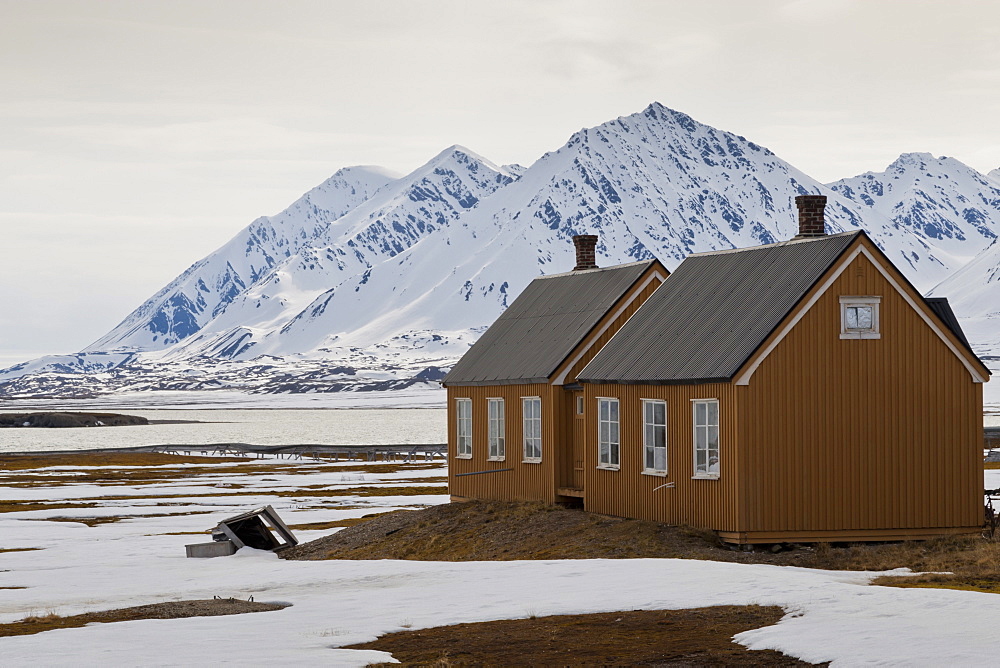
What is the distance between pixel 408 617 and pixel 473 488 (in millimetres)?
19730

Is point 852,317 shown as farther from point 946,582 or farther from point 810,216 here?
point 946,582

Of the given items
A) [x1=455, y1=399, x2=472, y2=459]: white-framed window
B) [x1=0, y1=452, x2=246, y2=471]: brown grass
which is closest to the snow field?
[x1=455, y1=399, x2=472, y2=459]: white-framed window

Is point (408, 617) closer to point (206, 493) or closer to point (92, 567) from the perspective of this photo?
point (92, 567)

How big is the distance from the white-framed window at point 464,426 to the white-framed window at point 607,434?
26.3ft

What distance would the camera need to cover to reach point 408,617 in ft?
73.6

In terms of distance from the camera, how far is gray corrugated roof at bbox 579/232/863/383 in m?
30.6

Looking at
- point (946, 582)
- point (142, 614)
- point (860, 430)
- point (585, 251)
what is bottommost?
point (142, 614)

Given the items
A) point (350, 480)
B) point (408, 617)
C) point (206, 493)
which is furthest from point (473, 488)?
point (350, 480)

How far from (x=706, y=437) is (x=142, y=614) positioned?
1246cm

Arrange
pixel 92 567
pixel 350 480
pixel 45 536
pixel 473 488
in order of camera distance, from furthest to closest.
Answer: pixel 350 480 < pixel 45 536 < pixel 473 488 < pixel 92 567

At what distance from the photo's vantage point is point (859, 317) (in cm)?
3080

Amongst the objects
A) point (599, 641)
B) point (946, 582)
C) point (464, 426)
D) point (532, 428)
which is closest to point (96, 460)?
point (464, 426)

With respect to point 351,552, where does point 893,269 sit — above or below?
above

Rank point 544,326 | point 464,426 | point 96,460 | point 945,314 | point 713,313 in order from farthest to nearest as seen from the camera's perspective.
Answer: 1. point 96,460
2. point 464,426
3. point 544,326
4. point 945,314
5. point 713,313
